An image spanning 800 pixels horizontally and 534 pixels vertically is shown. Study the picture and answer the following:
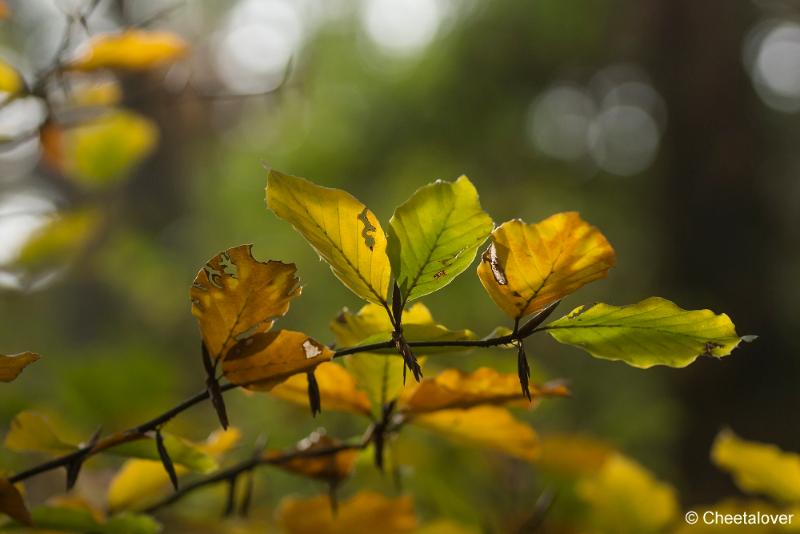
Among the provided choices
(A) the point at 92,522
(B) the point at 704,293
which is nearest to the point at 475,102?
(B) the point at 704,293

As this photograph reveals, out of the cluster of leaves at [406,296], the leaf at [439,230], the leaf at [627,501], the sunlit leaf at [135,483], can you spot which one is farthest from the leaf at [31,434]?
the leaf at [627,501]

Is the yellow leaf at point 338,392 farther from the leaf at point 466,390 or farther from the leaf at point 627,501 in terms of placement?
the leaf at point 627,501

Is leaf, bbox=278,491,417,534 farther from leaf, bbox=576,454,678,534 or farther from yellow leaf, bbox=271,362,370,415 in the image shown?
leaf, bbox=576,454,678,534

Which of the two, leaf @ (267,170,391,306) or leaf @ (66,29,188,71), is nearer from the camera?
leaf @ (267,170,391,306)

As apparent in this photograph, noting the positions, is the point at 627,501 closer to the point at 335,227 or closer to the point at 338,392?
the point at 338,392

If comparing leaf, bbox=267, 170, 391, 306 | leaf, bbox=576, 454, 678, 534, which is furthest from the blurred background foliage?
leaf, bbox=267, 170, 391, 306

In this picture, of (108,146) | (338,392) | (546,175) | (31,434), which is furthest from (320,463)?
(546,175)

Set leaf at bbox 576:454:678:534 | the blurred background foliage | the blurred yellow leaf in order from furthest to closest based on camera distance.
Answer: the blurred background foliage < leaf at bbox 576:454:678:534 < the blurred yellow leaf
